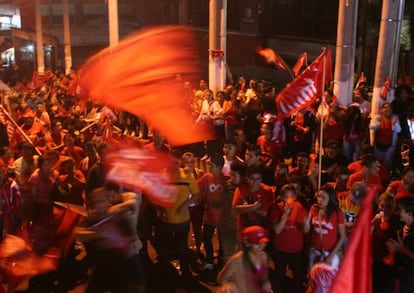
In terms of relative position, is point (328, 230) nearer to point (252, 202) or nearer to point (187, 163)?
point (252, 202)

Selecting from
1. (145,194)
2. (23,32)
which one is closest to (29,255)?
(145,194)

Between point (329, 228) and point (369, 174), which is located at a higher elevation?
point (369, 174)

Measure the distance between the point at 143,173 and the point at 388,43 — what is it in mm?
7399

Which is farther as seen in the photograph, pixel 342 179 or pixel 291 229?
pixel 342 179

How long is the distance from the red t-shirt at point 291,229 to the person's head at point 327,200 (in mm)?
332

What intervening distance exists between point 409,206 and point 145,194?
10.3ft

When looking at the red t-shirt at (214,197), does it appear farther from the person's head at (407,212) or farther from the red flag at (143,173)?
the person's head at (407,212)

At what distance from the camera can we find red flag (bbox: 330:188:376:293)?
3969 millimetres

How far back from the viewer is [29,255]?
5754mm

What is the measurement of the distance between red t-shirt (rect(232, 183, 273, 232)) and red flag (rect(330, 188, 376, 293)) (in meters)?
2.03

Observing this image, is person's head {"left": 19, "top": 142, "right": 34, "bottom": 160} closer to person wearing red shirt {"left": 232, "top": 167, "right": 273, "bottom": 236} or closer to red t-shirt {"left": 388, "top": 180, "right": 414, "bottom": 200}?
person wearing red shirt {"left": 232, "top": 167, "right": 273, "bottom": 236}

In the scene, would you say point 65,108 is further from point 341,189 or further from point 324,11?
point 324,11

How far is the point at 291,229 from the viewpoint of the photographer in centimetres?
587

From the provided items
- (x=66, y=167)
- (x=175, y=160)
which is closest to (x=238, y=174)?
(x=175, y=160)
